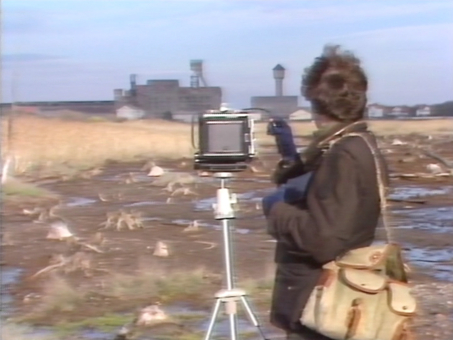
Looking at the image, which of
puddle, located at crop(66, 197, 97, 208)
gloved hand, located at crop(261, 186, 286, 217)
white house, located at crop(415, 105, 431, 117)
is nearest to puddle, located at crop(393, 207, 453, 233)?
white house, located at crop(415, 105, 431, 117)

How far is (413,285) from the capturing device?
171 inches

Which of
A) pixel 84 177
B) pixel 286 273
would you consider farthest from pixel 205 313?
pixel 286 273

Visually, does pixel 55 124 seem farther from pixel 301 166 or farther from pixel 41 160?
pixel 301 166

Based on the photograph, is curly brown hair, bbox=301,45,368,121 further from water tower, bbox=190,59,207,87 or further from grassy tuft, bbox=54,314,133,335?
grassy tuft, bbox=54,314,133,335

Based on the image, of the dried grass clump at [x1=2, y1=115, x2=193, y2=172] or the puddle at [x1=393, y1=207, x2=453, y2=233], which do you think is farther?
the puddle at [x1=393, y1=207, x2=453, y2=233]

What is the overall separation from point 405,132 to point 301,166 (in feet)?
6.64

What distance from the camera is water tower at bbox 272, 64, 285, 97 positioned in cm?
414

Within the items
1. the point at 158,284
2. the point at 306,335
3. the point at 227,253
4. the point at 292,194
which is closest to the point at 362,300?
the point at 306,335

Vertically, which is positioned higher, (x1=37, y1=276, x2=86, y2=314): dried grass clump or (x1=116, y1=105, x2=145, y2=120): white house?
(x1=116, y1=105, x2=145, y2=120): white house

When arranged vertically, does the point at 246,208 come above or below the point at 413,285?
above

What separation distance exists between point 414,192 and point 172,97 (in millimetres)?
1365

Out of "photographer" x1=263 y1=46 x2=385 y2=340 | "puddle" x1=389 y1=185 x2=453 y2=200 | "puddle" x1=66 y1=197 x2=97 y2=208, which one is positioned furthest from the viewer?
"puddle" x1=389 y1=185 x2=453 y2=200

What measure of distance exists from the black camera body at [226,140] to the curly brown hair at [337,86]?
0.35 meters

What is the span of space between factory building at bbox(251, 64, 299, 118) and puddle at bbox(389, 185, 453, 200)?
91cm
